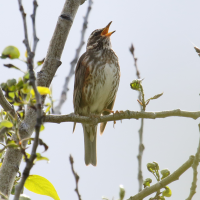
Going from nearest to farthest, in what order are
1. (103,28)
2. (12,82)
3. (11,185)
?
(12,82) < (11,185) < (103,28)

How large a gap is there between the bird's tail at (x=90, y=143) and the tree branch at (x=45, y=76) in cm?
309

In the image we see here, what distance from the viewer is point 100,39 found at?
6.70 meters

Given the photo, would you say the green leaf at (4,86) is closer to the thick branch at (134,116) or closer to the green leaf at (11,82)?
the green leaf at (11,82)

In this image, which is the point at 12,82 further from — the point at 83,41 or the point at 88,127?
the point at 88,127

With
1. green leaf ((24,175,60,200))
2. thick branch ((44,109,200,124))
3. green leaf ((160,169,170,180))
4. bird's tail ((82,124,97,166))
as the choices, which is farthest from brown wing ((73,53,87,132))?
green leaf ((24,175,60,200))

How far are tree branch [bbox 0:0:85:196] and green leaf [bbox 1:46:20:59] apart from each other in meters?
0.93

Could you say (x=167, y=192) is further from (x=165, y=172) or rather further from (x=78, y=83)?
(x=78, y=83)

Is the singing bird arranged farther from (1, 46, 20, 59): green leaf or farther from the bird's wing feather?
(1, 46, 20, 59): green leaf

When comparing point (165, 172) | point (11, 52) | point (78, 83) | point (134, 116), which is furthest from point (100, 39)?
point (11, 52)

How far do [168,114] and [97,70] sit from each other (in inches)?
95.4

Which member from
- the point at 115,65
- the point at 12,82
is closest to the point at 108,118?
the point at 12,82

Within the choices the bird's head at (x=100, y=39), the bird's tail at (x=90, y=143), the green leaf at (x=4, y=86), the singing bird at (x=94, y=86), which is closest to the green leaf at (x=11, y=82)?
the green leaf at (x=4, y=86)

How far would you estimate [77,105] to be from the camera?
5.79m

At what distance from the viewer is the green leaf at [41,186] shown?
236 centimetres
